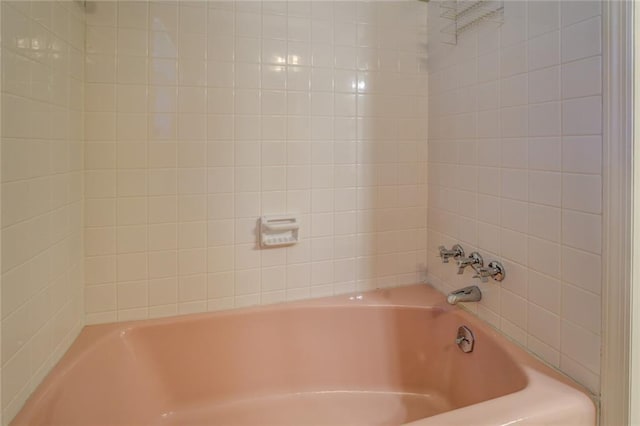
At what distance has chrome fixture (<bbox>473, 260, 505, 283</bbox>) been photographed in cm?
124

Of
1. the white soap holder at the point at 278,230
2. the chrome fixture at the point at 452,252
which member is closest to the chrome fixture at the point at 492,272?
the chrome fixture at the point at 452,252

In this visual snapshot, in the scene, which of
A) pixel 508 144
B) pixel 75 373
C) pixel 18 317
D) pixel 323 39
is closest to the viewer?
pixel 18 317

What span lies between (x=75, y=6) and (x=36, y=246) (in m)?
0.81

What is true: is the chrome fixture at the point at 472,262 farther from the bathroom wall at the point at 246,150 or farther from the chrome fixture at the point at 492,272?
the bathroom wall at the point at 246,150

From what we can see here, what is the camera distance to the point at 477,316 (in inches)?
53.8

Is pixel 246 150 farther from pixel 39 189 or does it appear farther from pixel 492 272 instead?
pixel 492 272

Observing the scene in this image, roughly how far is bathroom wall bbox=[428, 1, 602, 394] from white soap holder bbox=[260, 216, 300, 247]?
674 millimetres

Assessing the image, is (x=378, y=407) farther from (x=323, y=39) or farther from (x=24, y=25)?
(x=24, y=25)

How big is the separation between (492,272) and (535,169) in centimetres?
38

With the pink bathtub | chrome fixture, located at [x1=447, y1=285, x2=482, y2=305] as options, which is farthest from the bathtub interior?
chrome fixture, located at [x1=447, y1=285, x2=482, y2=305]

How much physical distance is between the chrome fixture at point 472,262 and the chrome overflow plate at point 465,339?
22 cm

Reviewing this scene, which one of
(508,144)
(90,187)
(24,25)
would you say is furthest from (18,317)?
(508,144)

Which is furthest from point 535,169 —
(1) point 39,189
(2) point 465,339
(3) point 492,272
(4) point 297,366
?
(1) point 39,189

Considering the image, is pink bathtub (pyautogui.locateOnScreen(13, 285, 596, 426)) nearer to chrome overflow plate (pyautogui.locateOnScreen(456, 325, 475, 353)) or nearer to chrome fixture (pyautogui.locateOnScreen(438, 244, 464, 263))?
chrome overflow plate (pyautogui.locateOnScreen(456, 325, 475, 353))
